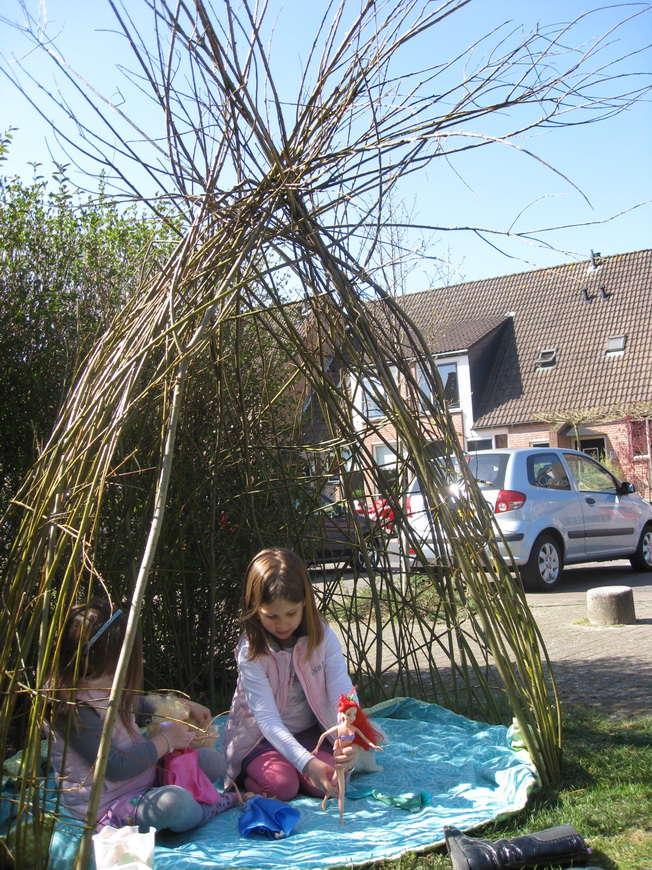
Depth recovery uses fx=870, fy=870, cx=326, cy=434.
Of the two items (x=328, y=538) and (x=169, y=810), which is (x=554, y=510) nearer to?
(x=328, y=538)

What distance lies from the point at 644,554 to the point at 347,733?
8.48 m

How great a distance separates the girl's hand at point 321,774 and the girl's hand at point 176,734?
17.4 inches

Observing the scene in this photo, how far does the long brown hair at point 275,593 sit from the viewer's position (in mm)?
3346

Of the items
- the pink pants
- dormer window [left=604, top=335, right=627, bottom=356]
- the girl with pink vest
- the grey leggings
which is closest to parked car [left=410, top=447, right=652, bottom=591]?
the girl with pink vest

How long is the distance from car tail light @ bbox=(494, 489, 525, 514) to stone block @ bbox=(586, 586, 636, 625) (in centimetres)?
204

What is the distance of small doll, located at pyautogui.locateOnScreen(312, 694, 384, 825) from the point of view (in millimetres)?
2955

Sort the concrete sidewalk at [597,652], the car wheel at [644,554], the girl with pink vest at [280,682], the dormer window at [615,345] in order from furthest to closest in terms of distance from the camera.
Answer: the dormer window at [615,345], the car wheel at [644,554], the concrete sidewalk at [597,652], the girl with pink vest at [280,682]

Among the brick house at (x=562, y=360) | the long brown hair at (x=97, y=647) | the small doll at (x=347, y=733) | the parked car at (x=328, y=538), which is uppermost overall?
the brick house at (x=562, y=360)

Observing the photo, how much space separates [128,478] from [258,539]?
74 centimetres

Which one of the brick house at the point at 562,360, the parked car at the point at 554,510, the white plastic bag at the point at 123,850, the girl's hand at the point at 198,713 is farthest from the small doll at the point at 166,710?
the brick house at the point at 562,360

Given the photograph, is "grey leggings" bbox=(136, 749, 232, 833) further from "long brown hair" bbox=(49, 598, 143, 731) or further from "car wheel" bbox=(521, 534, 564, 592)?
"car wheel" bbox=(521, 534, 564, 592)

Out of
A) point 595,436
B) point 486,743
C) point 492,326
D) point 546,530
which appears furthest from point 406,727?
point 492,326

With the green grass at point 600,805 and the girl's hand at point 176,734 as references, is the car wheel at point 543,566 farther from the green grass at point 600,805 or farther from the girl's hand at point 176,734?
the girl's hand at point 176,734

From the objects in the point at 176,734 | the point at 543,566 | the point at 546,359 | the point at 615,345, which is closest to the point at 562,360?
Result: the point at 546,359
